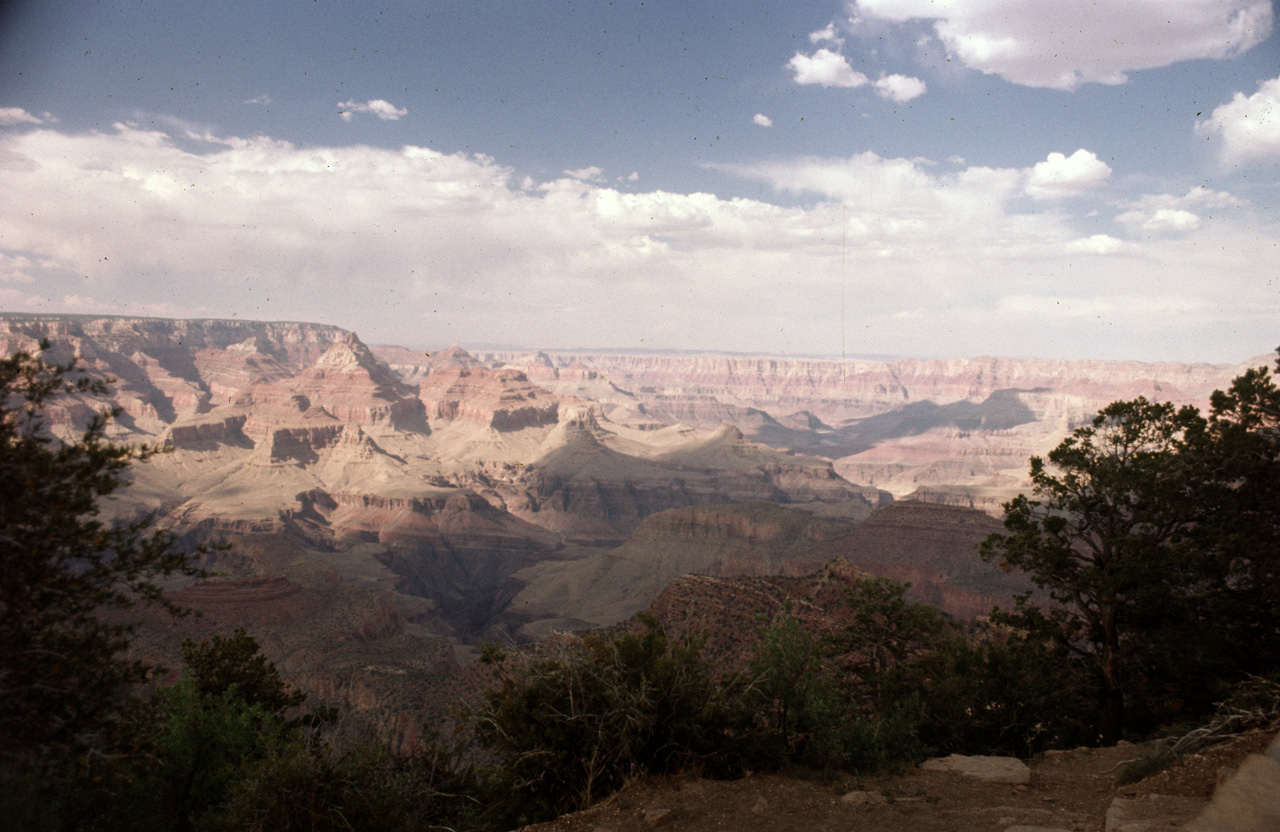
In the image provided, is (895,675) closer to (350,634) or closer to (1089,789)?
(1089,789)

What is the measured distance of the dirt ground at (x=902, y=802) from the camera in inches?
375

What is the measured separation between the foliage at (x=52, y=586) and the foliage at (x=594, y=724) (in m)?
5.80

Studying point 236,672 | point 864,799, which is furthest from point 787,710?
point 236,672

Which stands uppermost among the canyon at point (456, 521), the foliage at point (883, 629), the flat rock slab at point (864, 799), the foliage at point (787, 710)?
the foliage at point (787, 710)

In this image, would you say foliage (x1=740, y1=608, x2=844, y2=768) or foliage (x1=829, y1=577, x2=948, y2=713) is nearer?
foliage (x1=740, y1=608, x2=844, y2=768)

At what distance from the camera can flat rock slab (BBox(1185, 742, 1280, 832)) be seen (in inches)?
287

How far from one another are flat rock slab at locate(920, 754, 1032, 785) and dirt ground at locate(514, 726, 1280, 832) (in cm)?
26

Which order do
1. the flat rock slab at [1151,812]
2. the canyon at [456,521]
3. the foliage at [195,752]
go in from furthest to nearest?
the canyon at [456,521], the foliage at [195,752], the flat rock slab at [1151,812]

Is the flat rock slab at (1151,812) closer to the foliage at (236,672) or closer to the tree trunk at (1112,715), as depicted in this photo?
the tree trunk at (1112,715)

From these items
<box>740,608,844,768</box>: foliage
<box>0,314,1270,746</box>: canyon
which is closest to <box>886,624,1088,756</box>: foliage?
<box>740,608,844,768</box>: foliage

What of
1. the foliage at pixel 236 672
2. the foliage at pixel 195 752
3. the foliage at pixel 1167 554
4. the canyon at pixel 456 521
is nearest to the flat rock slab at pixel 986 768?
the canyon at pixel 456 521

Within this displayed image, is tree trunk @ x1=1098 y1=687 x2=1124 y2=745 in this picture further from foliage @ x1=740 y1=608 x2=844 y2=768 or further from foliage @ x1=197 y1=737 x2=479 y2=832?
foliage @ x1=197 y1=737 x2=479 y2=832

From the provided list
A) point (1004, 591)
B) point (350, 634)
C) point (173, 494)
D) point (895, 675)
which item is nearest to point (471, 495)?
point (173, 494)

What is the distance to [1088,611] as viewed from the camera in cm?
2009
